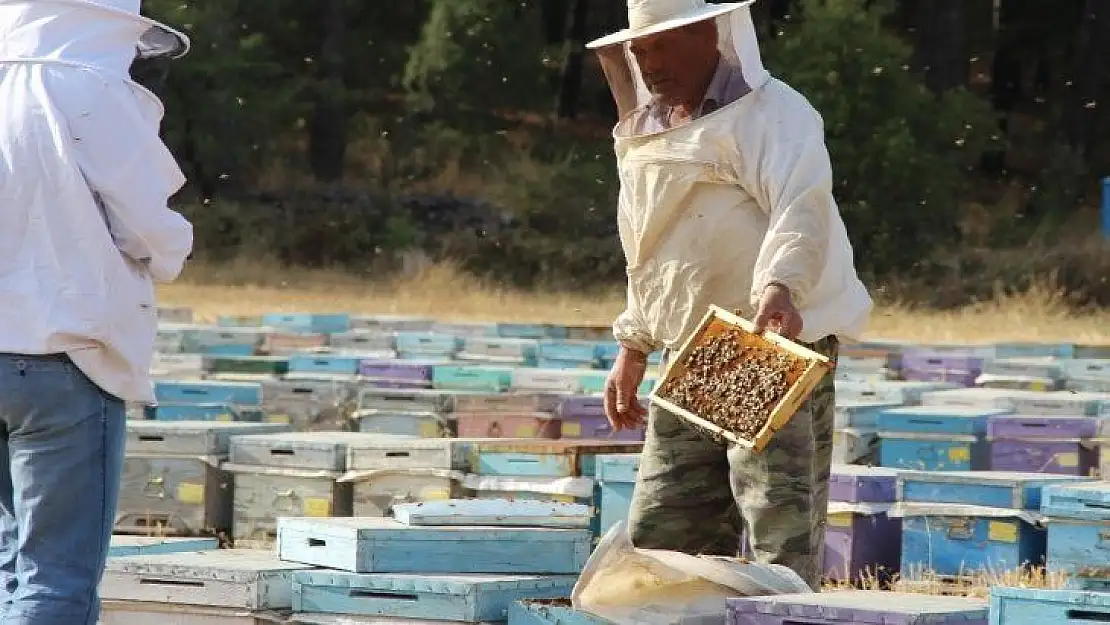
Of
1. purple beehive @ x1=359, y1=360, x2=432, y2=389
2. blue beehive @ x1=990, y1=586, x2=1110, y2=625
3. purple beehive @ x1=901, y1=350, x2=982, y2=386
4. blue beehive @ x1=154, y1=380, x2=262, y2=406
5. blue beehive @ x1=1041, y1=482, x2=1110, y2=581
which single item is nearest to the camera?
blue beehive @ x1=990, y1=586, x2=1110, y2=625

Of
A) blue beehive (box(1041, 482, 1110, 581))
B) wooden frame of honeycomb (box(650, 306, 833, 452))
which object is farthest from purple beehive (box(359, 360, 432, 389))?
wooden frame of honeycomb (box(650, 306, 833, 452))

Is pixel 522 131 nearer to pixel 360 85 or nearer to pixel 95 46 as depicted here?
pixel 360 85

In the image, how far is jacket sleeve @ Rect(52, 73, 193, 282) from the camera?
3.86 meters

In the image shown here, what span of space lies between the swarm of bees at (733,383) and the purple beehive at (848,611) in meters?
0.38

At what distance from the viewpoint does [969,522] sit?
24.9 ft

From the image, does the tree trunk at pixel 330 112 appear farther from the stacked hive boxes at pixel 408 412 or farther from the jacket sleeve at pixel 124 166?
the jacket sleeve at pixel 124 166

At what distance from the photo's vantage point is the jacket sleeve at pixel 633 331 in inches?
197

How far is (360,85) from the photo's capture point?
34375 millimetres

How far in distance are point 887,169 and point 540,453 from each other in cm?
1887

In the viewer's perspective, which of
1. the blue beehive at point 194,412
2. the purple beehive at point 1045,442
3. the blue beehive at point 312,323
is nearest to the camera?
the purple beehive at point 1045,442

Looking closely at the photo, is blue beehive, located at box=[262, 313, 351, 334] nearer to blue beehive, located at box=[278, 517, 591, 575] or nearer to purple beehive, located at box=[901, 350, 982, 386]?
purple beehive, located at box=[901, 350, 982, 386]

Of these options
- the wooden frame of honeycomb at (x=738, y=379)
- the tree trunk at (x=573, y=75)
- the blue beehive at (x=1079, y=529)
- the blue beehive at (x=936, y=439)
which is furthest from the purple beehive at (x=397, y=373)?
the tree trunk at (x=573, y=75)

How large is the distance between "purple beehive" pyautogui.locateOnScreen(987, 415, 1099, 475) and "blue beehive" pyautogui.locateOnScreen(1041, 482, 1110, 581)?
1641 mm

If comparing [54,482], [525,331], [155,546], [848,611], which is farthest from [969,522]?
[525,331]
